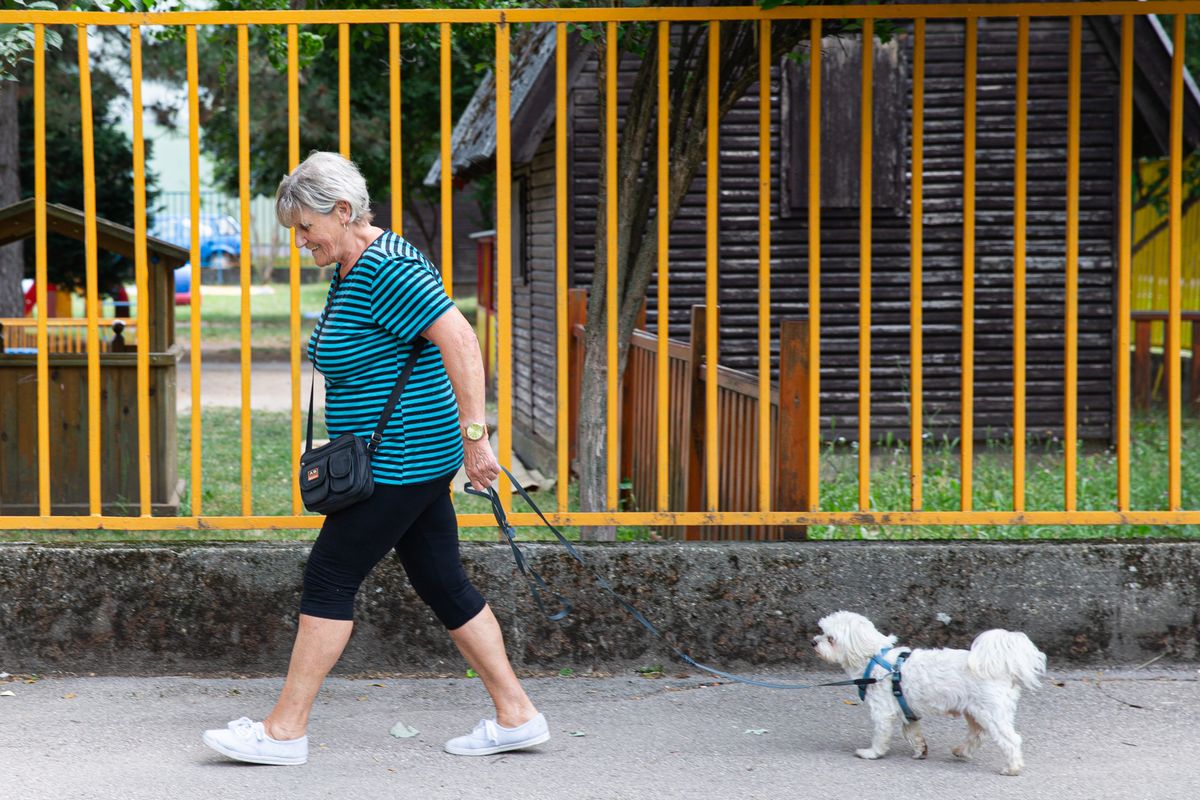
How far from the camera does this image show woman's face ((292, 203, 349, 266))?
4.08 m

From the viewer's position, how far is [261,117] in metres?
21.7

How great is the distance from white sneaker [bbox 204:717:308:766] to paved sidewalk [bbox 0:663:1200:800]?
0.13 ft

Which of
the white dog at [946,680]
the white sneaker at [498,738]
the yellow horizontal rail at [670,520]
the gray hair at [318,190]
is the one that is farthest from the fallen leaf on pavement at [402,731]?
the gray hair at [318,190]

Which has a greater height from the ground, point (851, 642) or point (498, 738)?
point (851, 642)

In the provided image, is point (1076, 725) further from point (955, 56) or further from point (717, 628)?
point (955, 56)

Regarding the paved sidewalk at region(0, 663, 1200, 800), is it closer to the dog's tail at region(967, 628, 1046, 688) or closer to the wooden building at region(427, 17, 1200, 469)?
the dog's tail at region(967, 628, 1046, 688)

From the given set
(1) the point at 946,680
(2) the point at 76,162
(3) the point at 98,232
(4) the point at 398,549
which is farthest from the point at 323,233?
(2) the point at 76,162

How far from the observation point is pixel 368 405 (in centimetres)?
414

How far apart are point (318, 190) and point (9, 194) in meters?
13.7

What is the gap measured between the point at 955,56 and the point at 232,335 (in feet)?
65.1

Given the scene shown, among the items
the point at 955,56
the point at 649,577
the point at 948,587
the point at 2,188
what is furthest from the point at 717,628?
the point at 2,188

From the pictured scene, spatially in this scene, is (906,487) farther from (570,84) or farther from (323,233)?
(323,233)

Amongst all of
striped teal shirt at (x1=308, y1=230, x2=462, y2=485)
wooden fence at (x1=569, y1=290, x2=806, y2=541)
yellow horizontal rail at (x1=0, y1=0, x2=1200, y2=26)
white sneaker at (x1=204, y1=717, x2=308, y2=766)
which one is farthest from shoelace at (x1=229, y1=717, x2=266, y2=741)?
yellow horizontal rail at (x1=0, y1=0, x2=1200, y2=26)

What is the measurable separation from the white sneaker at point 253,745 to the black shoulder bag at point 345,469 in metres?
0.67
